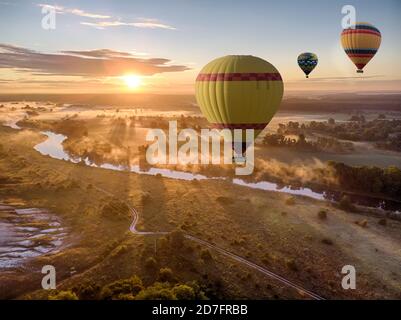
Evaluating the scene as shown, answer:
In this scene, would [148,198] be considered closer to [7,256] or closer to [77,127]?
[7,256]

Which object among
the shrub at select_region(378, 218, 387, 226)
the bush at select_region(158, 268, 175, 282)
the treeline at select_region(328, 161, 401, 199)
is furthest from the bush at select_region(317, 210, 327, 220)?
the bush at select_region(158, 268, 175, 282)

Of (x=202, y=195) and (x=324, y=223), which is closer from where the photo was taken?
(x=324, y=223)

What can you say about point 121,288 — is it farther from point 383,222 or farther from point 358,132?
point 358,132

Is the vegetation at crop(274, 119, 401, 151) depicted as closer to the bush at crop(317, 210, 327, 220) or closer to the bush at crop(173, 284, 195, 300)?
the bush at crop(317, 210, 327, 220)

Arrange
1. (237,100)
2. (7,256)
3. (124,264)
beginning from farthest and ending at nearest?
(7,256)
(124,264)
(237,100)
